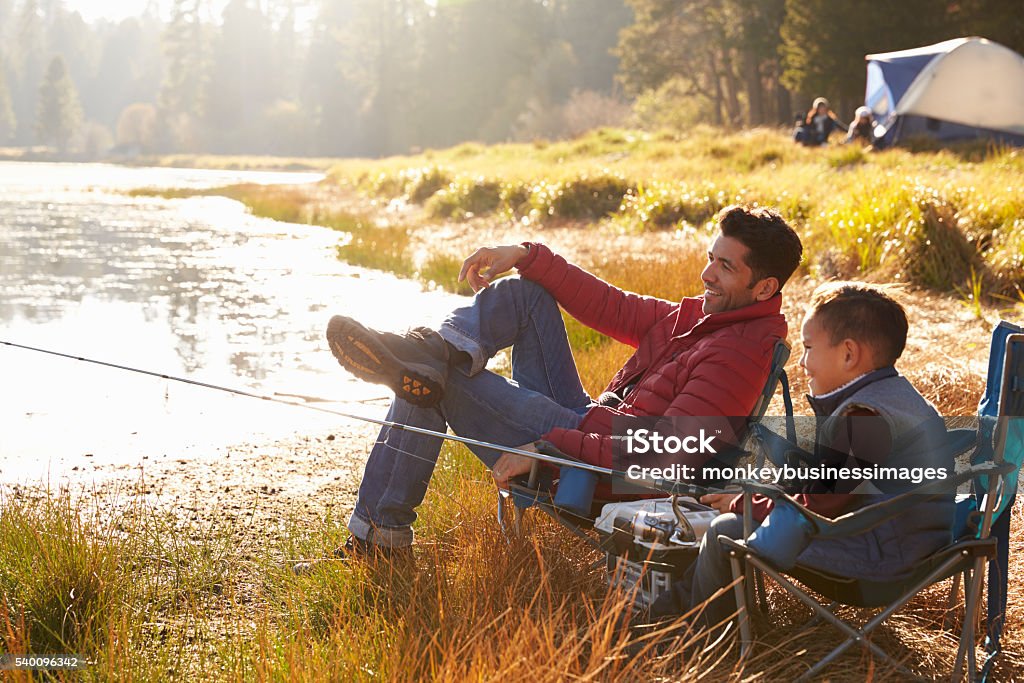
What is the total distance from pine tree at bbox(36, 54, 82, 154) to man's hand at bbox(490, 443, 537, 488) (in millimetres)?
84919

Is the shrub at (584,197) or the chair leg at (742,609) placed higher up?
the shrub at (584,197)

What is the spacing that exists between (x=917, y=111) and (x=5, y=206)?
18.5m

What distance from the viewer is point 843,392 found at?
2.34 metres

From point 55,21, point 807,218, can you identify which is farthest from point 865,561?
point 55,21

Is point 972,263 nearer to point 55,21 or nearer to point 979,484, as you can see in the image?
point 979,484

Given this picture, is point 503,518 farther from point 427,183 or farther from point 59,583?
point 427,183

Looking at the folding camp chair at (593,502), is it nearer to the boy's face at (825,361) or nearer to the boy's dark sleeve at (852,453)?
the boy's face at (825,361)

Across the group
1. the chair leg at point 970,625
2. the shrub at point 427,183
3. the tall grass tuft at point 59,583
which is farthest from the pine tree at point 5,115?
the chair leg at point 970,625

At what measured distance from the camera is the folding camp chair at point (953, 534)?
84.4 inches

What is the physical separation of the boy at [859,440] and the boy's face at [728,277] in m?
0.47

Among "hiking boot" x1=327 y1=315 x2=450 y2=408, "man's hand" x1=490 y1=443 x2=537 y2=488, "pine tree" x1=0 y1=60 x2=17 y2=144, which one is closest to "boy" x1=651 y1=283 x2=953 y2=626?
"man's hand" x1=490 y1=443 x2=537 y2=488

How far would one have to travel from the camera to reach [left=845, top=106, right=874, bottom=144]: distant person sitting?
18827mm

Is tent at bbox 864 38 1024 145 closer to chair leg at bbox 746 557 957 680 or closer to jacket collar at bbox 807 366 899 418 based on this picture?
jacket collar at bbox 807 366 899 418

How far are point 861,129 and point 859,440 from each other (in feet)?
59.9
